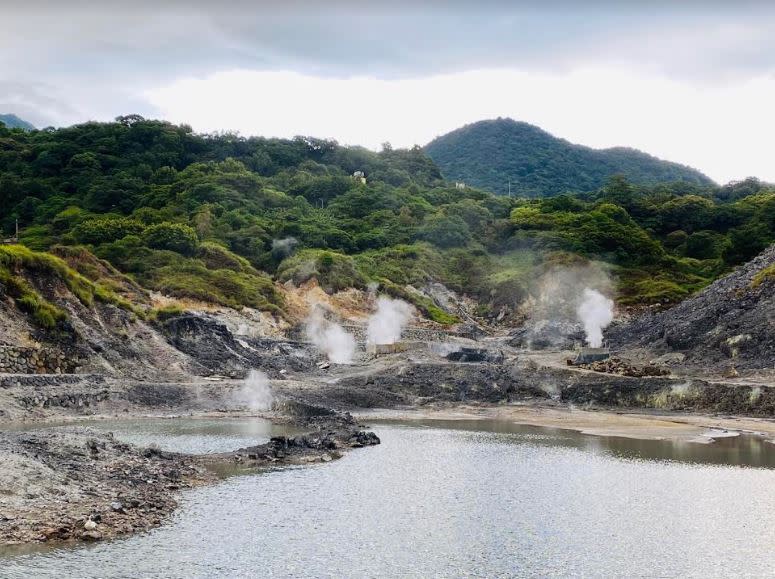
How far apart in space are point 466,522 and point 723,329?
144 feet

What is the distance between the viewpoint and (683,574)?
2027 centimetres

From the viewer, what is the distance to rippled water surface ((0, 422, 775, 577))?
20312 mm

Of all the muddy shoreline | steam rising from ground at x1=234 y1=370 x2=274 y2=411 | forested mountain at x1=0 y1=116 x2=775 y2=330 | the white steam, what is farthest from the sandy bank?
forested mountain at x1=0 y1=116 x2=775 y2=330

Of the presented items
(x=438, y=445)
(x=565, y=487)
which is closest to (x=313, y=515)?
(x=565, y=487)

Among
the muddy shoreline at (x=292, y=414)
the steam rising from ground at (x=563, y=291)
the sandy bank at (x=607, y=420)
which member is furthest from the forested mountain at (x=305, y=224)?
the sandy bank at (x=607, y=420)

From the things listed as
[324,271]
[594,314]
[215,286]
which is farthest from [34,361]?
[594,314]

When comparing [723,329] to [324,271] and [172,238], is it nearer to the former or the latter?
[324,271]

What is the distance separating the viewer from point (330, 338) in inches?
3159

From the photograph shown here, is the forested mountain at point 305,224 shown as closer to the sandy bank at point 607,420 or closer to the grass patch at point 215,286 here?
the grass patch at point 215,286

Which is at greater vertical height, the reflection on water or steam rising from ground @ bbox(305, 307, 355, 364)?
steam rising from ground @ bbox(305, 307, 355, 364)

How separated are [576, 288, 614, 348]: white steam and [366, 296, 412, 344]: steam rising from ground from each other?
65.4 ft

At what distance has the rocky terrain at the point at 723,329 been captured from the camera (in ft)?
185

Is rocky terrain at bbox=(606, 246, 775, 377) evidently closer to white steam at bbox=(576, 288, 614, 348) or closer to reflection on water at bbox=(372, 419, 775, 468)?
white steam at bbox=(576, 288, 614, 348)

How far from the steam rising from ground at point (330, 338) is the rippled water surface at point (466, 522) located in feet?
119
